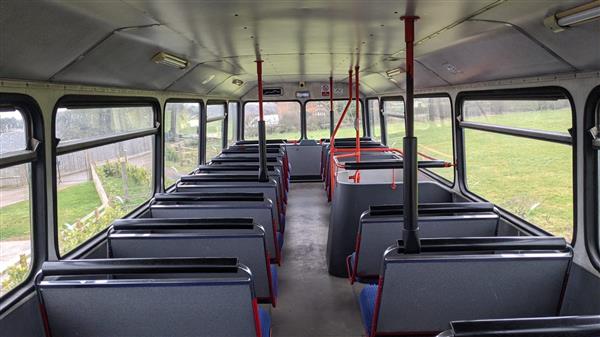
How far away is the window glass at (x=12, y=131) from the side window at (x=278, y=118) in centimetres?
712

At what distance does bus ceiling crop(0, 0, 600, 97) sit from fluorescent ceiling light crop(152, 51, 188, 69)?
1cm

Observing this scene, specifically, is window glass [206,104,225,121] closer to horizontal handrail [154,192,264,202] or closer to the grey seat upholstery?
horizontal handrail [154,192,264,202]

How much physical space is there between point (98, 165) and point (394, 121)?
548 centimetres

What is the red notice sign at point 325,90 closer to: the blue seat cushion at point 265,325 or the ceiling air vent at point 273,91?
the ceiling air vent at point 273,91

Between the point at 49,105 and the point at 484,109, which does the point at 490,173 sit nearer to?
the point at 484,109

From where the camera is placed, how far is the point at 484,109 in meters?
3.91

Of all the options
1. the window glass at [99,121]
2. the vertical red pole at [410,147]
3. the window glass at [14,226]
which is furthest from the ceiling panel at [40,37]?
the vertical red pole at [410,147]

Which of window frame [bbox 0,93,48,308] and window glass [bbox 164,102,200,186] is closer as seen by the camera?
window frame [bbox 0,93,48,308]

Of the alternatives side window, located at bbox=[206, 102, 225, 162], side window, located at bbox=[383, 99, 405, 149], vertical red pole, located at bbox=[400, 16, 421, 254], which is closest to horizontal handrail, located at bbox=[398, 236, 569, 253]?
vertical red pole, located at bbox=[400, 16, 421, 254]

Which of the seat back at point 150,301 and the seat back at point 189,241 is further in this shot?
the seat back at point 189,241

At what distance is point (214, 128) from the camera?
7.60m

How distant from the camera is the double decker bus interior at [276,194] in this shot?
1968 mm

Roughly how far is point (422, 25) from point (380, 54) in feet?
5.71

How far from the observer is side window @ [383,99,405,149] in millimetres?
7305
